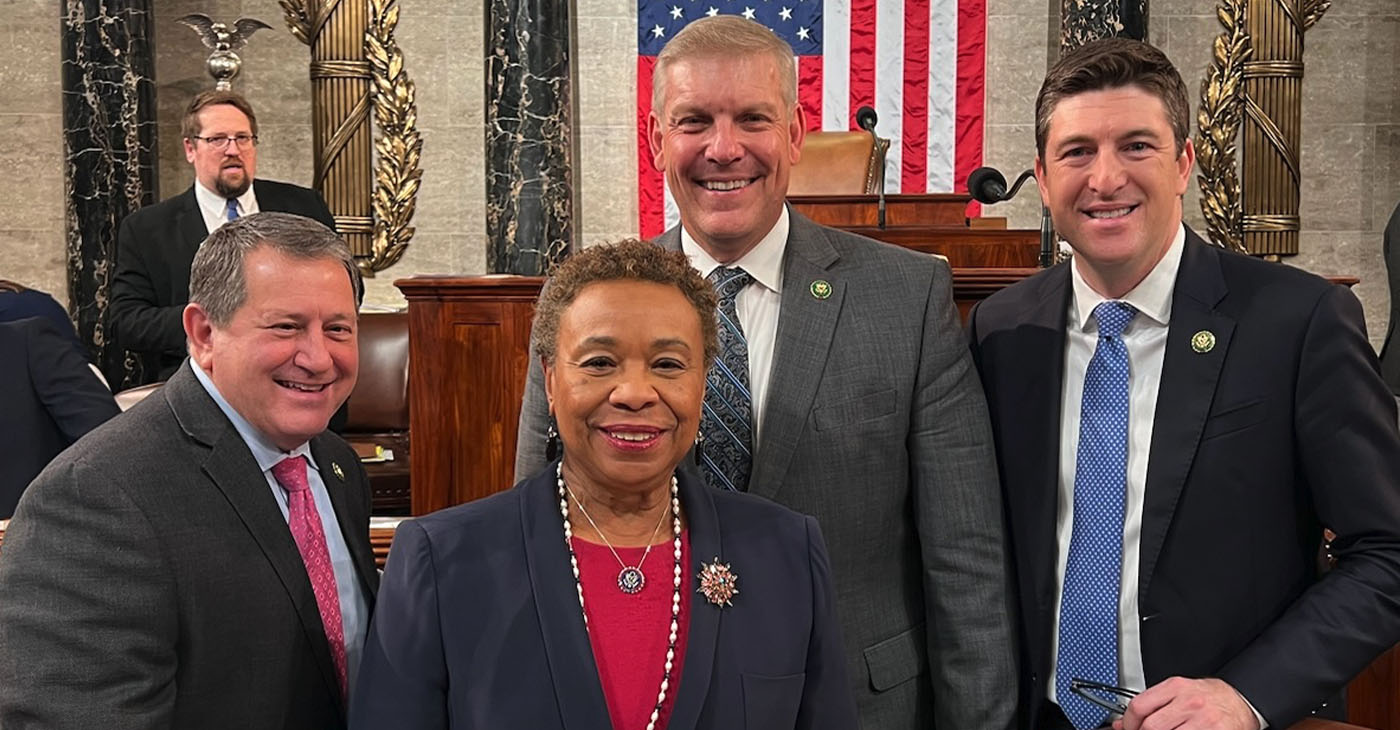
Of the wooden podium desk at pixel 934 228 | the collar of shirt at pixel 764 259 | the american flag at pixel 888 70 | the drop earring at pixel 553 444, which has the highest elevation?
the american flag at pixel 888 70

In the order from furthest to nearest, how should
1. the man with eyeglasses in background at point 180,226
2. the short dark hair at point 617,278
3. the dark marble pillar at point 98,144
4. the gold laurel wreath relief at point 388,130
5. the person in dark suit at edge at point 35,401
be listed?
the gold laurel wreath relief at point 388,130
the dark marble pillar at point 98,144
the man with eyeglasses in background at point 180,226
the person in dark suit at edge at point 35,401
the short dark hair at point 617,278

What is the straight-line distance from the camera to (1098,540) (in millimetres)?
2377

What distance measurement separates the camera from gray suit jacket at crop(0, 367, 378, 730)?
1944 mm

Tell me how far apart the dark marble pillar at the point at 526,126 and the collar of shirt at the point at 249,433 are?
6.64m

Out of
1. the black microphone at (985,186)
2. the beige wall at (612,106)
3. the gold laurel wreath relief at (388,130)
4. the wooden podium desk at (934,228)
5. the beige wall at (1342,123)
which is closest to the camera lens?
the black microphone at (985,186)

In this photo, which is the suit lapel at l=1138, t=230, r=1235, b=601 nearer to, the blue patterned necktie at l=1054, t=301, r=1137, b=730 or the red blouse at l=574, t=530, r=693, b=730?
the blue patterned necktie at l=1054, t=301, r=1137, b=730

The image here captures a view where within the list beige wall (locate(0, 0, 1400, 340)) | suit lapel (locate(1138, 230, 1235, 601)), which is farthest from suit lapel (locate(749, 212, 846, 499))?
beige wall (locate(0, 0, 1400, 340))

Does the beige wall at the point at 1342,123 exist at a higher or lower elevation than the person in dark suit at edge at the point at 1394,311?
higher

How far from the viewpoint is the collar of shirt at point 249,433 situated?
2225mm

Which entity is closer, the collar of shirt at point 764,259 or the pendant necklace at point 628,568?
the pendant necklace at point 628,568

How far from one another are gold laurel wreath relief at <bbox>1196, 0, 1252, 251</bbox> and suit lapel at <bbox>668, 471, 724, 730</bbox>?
28.1 ft

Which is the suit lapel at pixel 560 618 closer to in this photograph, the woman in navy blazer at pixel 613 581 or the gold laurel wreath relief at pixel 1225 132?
the woman in navy blazer at pixel 613 581

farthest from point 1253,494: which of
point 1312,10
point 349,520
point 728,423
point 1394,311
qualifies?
point 1312,10

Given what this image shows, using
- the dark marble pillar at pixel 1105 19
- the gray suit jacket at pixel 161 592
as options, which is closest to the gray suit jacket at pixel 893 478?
the gray suit jacket at pixel 161 592
